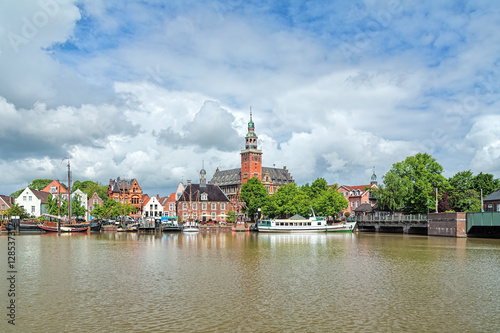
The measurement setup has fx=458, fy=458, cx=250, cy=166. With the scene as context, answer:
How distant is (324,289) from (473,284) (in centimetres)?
1005

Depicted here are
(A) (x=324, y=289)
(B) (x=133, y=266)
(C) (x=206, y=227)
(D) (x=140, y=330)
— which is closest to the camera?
(D) (x=140, y=330)

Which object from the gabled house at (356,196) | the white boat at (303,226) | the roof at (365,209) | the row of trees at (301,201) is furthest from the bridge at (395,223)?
the gabled house at (356,196)

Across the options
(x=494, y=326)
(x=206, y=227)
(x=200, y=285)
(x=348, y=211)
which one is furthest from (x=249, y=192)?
(x=494, y=326)

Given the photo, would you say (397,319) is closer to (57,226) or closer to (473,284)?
(473,284)

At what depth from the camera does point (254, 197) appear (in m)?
133

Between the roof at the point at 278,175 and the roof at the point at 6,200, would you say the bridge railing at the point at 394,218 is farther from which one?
the roof at the point at 6,200

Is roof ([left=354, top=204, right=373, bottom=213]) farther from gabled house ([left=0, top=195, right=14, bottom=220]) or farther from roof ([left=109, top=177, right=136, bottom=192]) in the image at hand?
Result: gabled house ([left=0, top=195, right=14, bottom=220])

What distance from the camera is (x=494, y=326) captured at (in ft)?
65.3

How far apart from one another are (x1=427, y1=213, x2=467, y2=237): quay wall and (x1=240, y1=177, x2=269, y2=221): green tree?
162 ft

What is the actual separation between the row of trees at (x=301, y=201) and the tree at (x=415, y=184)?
18.5 m

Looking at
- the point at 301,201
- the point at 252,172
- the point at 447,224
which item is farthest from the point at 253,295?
the point at 252,172

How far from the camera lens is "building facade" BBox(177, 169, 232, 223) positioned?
136500mm

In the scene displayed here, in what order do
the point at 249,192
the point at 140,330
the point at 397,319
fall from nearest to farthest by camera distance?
the point at 140,330, the point at 397,319, the point at 249,192

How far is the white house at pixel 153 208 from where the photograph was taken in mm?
148125
